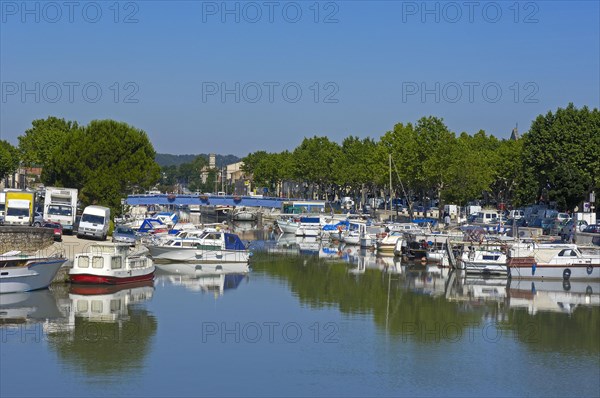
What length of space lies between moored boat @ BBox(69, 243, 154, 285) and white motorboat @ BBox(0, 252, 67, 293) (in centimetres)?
196

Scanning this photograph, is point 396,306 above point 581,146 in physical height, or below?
below

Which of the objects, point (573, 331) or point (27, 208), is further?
point (27, 208)

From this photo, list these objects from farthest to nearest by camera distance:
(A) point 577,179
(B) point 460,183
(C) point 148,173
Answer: (B) point 460,183
(A) point 577,179
(C) point 148,173

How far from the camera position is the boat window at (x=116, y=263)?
4756cm

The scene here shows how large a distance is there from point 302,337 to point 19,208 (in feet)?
101

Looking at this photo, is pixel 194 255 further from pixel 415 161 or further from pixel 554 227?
pixel 415 161

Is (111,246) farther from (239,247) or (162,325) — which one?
(239,247)

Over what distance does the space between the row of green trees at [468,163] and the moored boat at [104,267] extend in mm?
52591

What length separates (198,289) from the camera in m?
49.7

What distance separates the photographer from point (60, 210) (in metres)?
64.7

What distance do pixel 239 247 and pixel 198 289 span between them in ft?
37.9

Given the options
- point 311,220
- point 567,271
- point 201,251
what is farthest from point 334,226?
point 567,271

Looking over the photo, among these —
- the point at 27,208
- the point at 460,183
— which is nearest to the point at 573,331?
the point at 27,208

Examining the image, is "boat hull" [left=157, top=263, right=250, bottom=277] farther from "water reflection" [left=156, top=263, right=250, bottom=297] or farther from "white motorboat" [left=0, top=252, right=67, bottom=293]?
"white motorboat" [left=0, top=252, right=67, bottom=293]
